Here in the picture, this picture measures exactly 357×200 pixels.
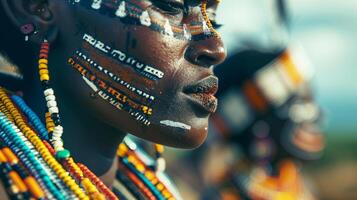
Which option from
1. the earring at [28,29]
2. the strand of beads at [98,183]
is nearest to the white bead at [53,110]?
the strand of beads at [98,183]

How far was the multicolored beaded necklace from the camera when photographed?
3.08m

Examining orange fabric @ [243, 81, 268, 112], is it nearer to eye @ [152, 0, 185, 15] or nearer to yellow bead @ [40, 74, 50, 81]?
eye @ [152, 0, 185, 15]

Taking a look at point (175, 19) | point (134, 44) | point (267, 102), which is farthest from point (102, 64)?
point (267, 102)

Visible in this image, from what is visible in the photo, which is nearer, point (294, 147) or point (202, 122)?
point (202, 122)

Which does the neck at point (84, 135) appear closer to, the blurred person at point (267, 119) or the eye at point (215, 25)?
the eye at point (215, 25)

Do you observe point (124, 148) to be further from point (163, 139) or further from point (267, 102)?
point (267, 102)

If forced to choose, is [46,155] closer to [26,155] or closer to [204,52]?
[26,155]

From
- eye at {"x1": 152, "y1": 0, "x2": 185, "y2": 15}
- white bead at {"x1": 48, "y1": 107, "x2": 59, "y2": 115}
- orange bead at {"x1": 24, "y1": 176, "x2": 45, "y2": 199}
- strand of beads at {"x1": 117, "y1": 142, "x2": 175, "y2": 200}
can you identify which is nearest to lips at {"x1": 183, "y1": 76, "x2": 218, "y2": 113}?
eye at {"x1": 152, "y1": 0, "x2": 185, "y2": 15}

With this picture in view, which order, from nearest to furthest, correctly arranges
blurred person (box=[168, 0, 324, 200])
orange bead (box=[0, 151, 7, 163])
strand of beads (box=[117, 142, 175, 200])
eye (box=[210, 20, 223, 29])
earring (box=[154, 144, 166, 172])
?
1. orange bead (box=[0, 151, 7, 163])
2. eye (box=[210, 20, 223, 29])
3. strand of beads (box=[117, 142, 175, 200])
4. earring (box=[154, 144, 166, 172])
5. blurred person (box=[168, 0, 324, 200])

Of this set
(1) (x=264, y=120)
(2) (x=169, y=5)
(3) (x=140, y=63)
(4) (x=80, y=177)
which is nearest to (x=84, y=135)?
(4) (x=80, y=177)

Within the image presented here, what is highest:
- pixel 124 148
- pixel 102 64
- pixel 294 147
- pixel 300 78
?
pixel 102 64

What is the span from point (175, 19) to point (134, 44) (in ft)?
0.76

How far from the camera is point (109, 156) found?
377 cm

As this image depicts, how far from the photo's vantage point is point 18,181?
9.95ft
